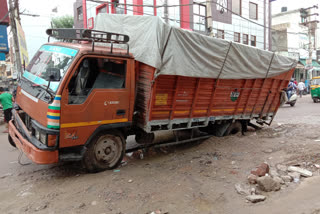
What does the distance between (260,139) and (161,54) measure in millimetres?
3925

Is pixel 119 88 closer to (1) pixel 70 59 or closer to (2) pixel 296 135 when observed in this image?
(1) pixel 70 59

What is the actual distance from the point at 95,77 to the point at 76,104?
0.69 metres

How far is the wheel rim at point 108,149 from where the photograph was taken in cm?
441

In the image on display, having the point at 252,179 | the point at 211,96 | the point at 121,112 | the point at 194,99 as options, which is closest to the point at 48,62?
the point at 121,112

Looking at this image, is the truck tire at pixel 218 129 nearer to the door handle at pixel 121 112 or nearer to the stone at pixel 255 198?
the door handle at pixel 121 112

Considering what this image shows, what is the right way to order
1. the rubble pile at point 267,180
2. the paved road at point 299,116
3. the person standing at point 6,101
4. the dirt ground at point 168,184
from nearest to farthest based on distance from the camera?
the dirt ground at point 168,184 → the rubble pile at point 267,180 → the person standing at point 6,101 → the paved road at point 299,116

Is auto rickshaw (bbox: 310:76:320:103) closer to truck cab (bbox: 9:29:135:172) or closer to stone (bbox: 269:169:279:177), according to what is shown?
stone (bbox: 269:169:279:177)

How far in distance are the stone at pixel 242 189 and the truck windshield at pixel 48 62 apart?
3116 millimetres

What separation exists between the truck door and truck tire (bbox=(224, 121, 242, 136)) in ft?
10.8

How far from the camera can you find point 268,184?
3.64 m

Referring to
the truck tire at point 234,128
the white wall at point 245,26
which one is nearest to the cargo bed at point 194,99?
the truck tire at point 234,128

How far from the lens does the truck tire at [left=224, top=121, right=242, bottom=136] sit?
6783 mm

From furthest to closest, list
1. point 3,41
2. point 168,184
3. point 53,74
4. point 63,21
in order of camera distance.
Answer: point 63,21 < point 3,41 < point 168,184 < point 53,74

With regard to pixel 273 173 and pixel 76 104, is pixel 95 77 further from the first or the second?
pixel 273 173
